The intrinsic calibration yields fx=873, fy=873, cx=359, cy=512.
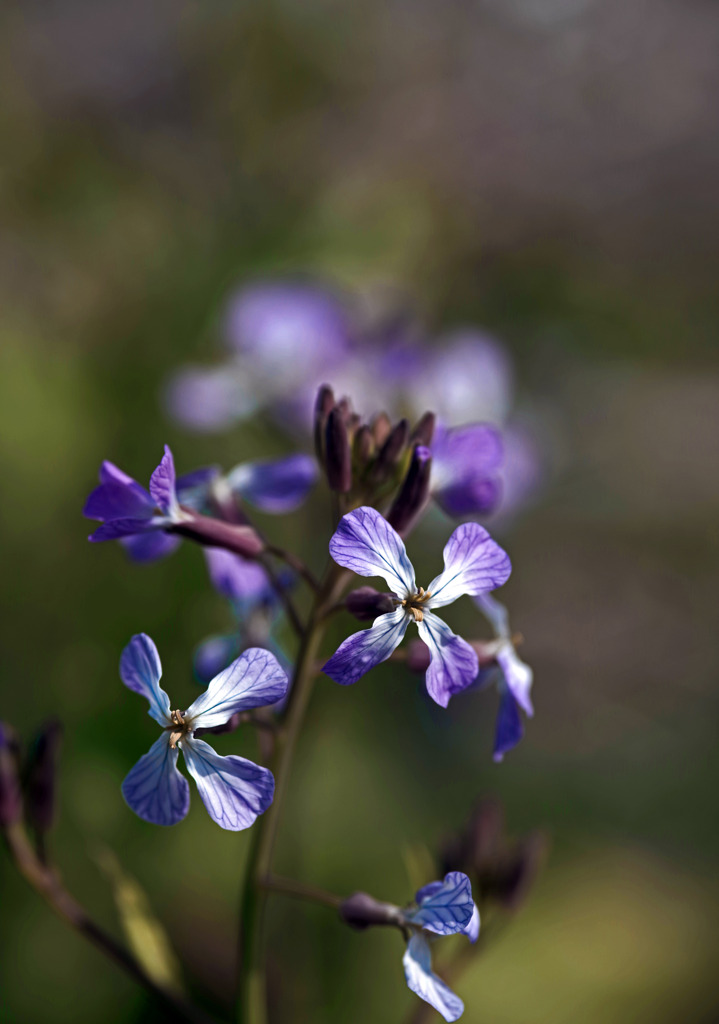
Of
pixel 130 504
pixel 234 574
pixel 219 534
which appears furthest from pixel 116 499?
pixel 234 574

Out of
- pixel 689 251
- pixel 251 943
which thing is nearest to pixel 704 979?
pixel 251 943

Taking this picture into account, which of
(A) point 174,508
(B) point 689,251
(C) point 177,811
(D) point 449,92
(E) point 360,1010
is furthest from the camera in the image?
(D) point 449,92

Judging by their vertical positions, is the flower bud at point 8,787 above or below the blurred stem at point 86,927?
above

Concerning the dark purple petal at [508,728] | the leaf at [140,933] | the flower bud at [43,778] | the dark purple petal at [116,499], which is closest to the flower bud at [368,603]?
the dark purple petal at [508,728]

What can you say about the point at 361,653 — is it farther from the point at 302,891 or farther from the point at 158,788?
the point at 302,891

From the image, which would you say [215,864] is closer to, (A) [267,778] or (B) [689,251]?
(A) [267,778]

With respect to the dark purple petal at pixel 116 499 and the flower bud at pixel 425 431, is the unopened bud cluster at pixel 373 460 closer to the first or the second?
the flower bud at pixel 425 431
